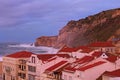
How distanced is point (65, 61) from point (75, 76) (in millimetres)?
8193

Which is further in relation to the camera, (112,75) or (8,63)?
(8,63)

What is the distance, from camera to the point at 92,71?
35688 mm

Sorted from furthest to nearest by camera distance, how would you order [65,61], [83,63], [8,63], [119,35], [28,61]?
1. [119,35]
2. [8,63]
3. [28,61]
4. [65,61]
5. [83,63]

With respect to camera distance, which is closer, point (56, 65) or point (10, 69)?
point (56, 65)

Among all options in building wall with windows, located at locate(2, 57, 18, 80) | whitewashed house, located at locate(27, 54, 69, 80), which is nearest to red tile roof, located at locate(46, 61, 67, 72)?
whitewashed house, located at locate(27, 54, 69, 80)

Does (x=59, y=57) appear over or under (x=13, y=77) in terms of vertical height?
over

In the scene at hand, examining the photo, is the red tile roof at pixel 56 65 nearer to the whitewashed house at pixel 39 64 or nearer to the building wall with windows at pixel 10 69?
the whitewashed house at pixel 39 64

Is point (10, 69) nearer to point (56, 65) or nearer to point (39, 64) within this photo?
point (39, 64)

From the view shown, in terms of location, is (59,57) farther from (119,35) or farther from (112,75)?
(119,35)

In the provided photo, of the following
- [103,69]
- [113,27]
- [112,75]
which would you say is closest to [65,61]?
[103,69]

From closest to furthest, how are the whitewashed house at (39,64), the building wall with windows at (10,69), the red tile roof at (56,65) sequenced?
the red tile roof at (56,65)
the whitewashed house at (39,64)
the building wall with windows at (10,69)

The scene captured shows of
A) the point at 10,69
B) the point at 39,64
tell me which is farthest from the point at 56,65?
the point at 10,69

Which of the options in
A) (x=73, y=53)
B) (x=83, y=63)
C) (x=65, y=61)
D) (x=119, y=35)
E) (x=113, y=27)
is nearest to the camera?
(x=83, y=63)

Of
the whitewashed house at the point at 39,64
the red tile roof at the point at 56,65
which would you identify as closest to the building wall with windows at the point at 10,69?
the whitewashed house at the point at 39,64
